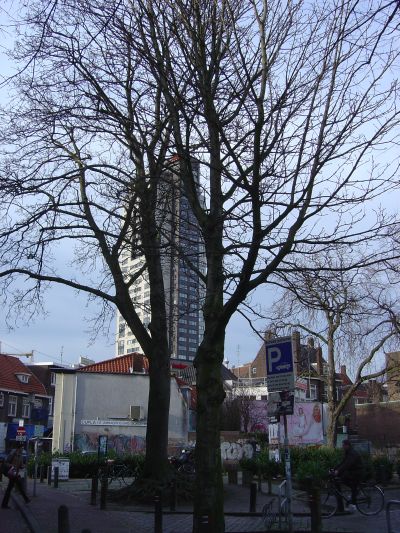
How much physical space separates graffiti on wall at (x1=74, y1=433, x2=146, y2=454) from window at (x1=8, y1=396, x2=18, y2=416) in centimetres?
1905

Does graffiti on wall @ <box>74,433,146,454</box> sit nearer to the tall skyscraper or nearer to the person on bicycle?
the tall skyscraper

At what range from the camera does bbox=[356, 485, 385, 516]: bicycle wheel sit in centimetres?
1427

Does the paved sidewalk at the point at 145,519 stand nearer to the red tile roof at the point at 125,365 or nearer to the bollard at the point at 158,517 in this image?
the bollard at the point at 158,517

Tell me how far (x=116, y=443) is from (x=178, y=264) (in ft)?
105

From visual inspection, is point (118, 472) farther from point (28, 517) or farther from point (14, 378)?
point (14, 378)

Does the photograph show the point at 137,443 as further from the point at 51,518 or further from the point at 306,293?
the point at 306,293

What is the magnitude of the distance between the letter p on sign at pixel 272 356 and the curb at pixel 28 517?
220 inches

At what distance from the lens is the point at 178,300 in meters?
15.6

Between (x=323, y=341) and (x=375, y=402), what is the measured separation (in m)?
42.4

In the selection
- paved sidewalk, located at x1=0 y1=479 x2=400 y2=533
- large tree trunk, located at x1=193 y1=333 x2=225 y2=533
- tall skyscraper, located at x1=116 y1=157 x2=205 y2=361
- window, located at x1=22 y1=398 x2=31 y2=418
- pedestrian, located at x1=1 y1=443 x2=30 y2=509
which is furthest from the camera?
window, located at x1=22 y1=398 x2=31 y2=418

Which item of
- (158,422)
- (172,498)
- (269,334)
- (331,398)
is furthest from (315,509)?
(331,398)

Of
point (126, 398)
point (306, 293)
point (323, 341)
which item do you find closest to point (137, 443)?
point (126, 398)

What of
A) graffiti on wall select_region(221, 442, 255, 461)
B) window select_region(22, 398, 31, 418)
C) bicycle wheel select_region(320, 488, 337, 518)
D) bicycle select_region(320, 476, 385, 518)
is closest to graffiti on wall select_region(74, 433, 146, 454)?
graffiti on wall select_region(221, 442, 255, 461)

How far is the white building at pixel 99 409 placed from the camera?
4206cm
